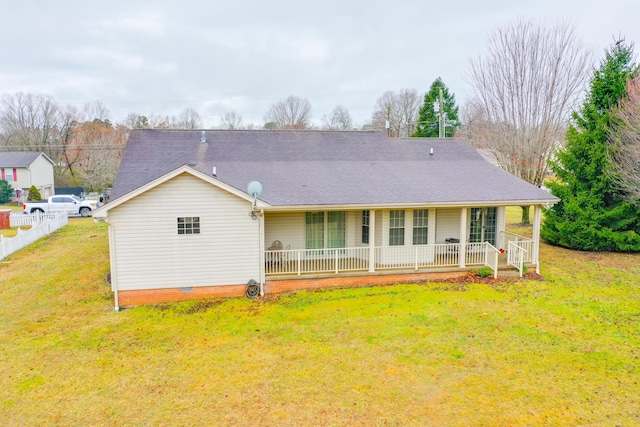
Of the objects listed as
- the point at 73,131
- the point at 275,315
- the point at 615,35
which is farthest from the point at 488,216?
the point at 73,131

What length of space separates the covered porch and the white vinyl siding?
4.89 feet

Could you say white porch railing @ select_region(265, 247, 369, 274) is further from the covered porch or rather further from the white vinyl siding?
the white vinyl siding

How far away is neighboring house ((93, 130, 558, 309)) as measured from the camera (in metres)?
11.5

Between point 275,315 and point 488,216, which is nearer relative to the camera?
point 275,315

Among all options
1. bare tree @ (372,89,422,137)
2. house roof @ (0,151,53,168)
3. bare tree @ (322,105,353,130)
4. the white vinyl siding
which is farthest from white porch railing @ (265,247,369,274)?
bare tree @ (322,105,353,130)

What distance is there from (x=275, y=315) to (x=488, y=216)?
9.28 metres

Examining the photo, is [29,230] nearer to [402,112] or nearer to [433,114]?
[433,114]

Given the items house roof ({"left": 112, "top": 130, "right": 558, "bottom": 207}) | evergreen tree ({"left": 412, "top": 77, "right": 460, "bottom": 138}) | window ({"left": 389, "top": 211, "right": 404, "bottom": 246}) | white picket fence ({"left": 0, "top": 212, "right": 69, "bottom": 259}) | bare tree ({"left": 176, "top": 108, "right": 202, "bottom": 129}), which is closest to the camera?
house roof ({"left": 112, "top": 130, "right": 558, "bottom": 207})

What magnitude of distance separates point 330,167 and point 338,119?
2070 inches

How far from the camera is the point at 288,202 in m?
12.2

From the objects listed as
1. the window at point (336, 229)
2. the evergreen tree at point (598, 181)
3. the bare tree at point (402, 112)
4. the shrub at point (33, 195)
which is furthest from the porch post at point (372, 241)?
the bare tree at point (402, 112)

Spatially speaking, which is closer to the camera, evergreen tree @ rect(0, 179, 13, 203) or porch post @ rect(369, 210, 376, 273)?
porch post @ rect(369, 210, 376, 273)

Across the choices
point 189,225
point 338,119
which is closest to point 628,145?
point 189,225

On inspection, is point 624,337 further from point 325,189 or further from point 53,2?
point 53,2
